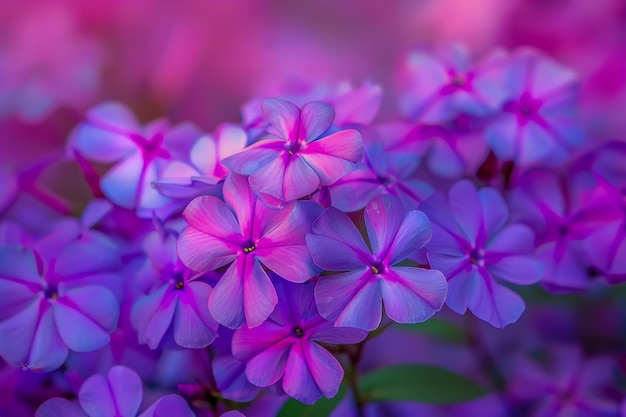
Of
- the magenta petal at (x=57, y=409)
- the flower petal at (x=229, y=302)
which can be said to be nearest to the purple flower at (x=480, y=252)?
the flower petal at (x=229, y=302)

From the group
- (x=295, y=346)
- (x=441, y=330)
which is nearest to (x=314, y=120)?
(x=295, y=346)

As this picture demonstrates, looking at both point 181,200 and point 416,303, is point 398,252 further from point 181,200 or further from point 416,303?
point 181,200

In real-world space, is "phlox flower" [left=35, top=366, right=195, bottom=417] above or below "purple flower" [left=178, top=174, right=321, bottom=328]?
below

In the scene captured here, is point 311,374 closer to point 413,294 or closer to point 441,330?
point 413,294

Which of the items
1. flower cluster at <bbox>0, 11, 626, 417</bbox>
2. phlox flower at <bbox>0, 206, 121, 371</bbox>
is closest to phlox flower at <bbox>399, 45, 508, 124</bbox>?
flower cluster at <bbox>0, 11, 626, 417</bbox>

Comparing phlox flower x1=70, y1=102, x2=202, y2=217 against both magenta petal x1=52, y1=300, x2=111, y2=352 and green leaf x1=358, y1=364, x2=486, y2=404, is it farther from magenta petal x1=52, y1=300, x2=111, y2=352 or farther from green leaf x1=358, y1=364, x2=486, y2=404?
green leaf x1=358, y1=364, x2=486, y2=404

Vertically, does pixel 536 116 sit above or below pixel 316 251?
above
